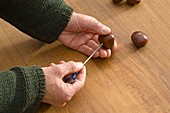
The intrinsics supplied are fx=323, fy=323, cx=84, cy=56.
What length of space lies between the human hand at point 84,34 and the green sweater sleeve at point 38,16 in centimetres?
3

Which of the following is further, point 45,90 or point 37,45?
point 37,45

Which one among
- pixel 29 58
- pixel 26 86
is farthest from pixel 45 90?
pixel 29 58

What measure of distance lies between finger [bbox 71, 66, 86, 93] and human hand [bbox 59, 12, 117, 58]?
0.11 metres

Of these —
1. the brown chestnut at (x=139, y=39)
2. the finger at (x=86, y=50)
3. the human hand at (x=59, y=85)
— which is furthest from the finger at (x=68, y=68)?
the brown chestnut at (x=139, y=39)

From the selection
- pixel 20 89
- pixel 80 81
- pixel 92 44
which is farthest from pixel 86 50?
pixel 20 89

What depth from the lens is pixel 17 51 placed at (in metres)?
1.16

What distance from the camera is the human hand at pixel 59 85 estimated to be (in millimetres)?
971

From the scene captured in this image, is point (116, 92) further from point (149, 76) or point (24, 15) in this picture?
point (24, 15)

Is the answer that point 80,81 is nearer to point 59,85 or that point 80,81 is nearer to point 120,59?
point 59,85

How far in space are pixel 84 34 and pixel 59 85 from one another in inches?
11.3

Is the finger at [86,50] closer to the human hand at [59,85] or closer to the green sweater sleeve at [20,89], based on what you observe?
the human hand at [59,85]

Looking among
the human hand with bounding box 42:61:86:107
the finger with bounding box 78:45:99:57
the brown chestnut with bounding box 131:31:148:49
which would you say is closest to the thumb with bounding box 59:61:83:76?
the human hand with bounding box 42:61:86:107

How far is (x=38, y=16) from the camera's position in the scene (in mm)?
1117

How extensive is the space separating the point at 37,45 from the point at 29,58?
7 centimetres
